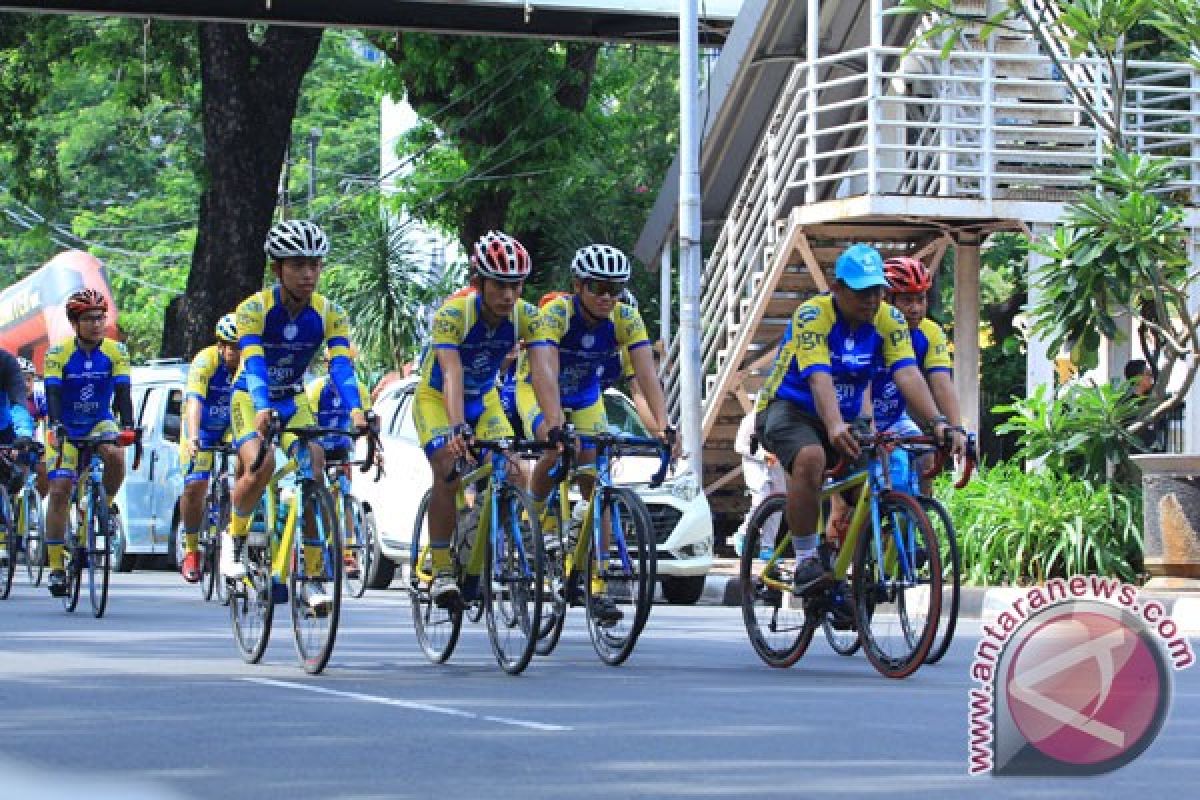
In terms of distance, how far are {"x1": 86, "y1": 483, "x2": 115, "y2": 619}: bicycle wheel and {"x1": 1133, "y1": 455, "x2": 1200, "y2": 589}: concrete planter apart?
7.33 meters

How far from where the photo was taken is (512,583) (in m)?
12.4

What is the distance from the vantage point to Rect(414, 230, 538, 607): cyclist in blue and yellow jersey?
1291cm

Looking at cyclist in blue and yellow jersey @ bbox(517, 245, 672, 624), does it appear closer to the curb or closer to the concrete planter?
the curb

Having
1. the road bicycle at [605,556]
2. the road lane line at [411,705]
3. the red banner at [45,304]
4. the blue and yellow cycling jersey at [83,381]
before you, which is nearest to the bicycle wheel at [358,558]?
the blue and yellow cycling jersey at [83,381]

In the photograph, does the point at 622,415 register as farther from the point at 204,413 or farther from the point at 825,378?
the point at 825,378

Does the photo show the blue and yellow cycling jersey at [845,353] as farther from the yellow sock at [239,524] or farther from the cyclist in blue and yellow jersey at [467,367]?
the yellow sock at [239,524]

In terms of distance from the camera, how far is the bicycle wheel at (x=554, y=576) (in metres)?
12.9

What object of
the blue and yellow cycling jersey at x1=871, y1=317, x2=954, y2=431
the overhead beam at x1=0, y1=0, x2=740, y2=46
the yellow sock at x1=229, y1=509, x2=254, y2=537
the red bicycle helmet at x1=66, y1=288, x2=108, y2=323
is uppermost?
the overhead beam at x1=0, y1=0, x2=740, y2=46

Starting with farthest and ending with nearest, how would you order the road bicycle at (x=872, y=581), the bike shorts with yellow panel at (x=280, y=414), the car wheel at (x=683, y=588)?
the car wheel at (x=683, y=588)
the bike shorts with yellow panel at (x=280, y=414)
the road bicycle at (x=872, y=581)

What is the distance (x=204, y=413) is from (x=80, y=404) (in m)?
1.16

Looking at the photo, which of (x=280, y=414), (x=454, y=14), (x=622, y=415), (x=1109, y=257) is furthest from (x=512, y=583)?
(x=454, y=14)

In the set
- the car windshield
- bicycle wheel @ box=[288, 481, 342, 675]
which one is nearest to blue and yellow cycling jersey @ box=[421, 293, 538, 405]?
bicycle wheel @ box=[288, 481, 342, 675]

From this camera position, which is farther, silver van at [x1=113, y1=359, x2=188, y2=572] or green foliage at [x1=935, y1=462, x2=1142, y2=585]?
silver van at [x1=113, y1=359, x2=188, y2=572]

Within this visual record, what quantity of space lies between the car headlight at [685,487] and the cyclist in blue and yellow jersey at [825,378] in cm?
758
